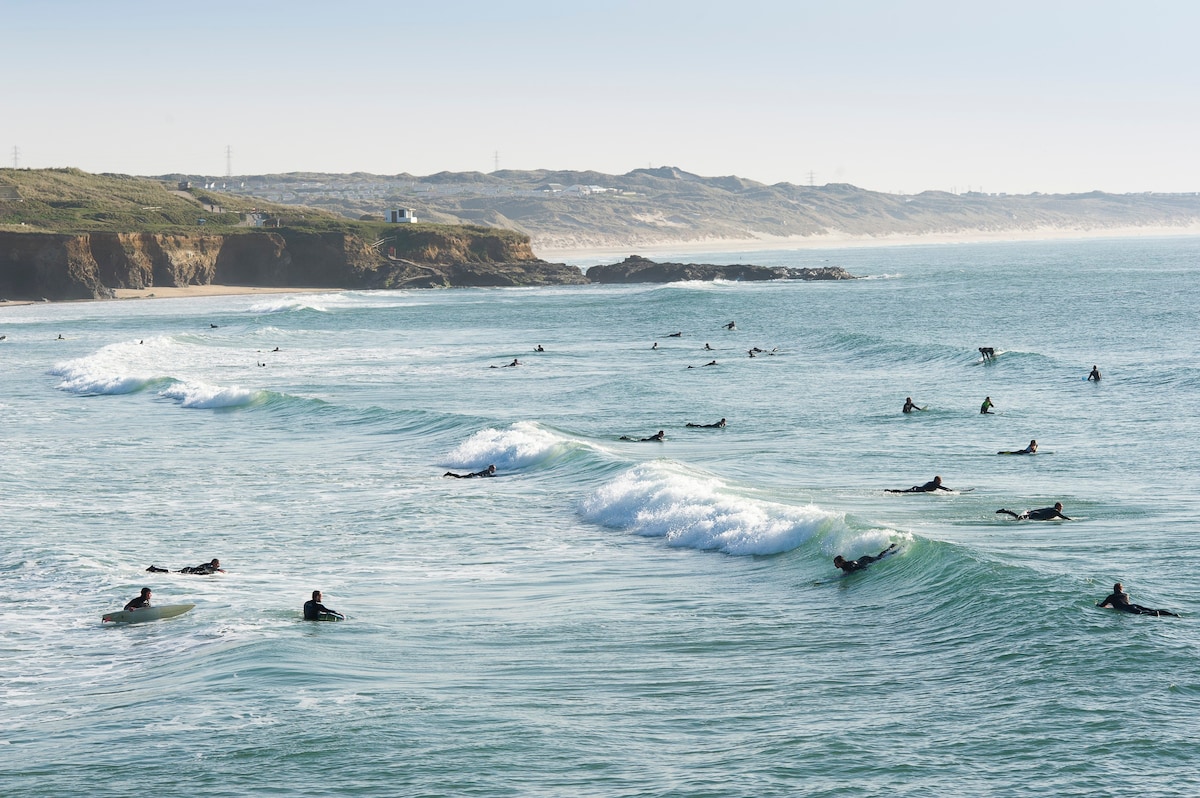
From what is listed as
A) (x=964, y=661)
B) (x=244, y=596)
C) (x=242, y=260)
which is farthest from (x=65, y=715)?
(x=242, y=260)

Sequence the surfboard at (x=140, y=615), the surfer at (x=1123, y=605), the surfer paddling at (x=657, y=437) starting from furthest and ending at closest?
the surfer paddling at (x=657, y=437) < the surfboard at (x=140, y=615) < the surfer at (x=1123, y=605)

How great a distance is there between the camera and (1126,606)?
1820cm

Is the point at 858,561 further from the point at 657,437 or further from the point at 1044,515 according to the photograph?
the point at 657,437

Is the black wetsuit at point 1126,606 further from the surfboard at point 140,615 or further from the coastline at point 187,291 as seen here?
the coastline at point 187,291

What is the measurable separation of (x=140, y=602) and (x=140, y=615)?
0.30 metres

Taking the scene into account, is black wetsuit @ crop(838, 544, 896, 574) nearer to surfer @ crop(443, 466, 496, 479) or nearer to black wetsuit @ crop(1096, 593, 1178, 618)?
black wetsuit @ crop(1096, 593, 1178, 618)

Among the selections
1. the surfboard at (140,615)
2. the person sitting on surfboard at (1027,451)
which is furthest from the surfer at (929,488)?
the surfboard at (140,615)

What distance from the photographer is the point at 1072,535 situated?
24359 millimetres

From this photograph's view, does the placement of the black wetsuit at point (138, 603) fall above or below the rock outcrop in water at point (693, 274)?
below

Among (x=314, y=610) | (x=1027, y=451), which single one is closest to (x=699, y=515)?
(x=314, y=610)

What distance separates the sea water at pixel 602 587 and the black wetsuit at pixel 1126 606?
0.24m

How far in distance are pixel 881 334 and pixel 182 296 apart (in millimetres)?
73971

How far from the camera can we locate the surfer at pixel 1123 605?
1811cm

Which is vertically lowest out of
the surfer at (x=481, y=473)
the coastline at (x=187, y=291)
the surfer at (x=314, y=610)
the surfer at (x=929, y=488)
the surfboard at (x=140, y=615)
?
the surfboard at (x=140, y=615)
